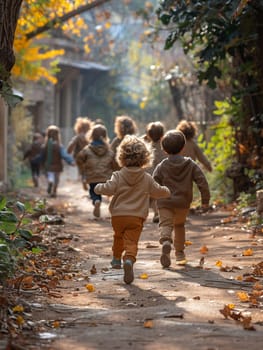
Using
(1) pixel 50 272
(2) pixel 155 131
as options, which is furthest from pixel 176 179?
(2) pixel 155 131

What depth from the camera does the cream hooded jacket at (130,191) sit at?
747 cm

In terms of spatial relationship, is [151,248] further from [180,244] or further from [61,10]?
[61,10]

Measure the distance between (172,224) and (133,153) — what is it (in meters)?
1.16

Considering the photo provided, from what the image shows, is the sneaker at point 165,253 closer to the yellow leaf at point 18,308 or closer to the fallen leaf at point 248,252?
the fallen leaf at point 248,252

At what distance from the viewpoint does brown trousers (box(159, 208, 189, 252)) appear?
820 cm

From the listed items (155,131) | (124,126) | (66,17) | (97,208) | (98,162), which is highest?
(66,17)

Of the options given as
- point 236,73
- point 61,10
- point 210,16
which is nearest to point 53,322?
point 210,16

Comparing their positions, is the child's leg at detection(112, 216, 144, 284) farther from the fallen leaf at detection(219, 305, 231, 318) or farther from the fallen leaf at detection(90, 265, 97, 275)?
the fallen leaf at detection(219, 305, 231, 318)

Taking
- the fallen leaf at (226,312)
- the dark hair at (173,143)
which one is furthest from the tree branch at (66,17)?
the fallen leaf at (226,312)

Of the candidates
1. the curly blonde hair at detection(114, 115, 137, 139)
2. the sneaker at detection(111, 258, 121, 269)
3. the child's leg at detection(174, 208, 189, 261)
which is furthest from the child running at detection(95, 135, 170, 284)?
the curly blonde hair at detection(114, 115, 137, 139)

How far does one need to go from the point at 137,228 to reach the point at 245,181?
7129 millimetres

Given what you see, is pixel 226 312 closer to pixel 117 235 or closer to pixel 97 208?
pixel 117 235

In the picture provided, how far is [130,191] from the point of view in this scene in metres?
7.52

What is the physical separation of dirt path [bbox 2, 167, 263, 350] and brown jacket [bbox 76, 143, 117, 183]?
10.8 feet
